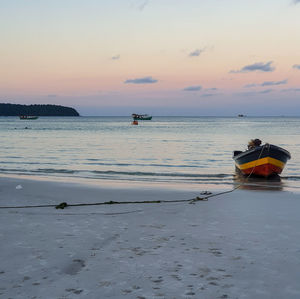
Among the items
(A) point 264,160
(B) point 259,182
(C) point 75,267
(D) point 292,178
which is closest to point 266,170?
(A) point 264,160

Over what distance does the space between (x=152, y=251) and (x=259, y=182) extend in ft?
38.8

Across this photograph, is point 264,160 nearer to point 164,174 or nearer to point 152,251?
Result: point 164,174

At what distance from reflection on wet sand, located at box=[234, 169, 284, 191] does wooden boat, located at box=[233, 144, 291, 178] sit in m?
0.28

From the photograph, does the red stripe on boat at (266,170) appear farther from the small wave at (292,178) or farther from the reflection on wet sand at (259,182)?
the small wave at (292,178)

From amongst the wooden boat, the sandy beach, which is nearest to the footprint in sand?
the sandy beach

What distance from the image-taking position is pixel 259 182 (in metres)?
16.9

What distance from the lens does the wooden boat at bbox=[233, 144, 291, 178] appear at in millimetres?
17500

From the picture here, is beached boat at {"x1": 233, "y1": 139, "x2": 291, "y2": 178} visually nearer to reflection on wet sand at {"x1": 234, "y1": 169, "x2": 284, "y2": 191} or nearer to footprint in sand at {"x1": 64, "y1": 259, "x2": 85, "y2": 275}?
reflection on wet sand at {"x1": 234, "y1": 169, "x2": 284, "y2": 191}

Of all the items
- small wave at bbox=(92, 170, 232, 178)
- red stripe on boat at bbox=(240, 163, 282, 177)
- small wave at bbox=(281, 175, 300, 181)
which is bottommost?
small wave at bbox=(92, 170, 232, 178)

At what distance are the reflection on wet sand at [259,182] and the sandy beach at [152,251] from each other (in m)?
4.32

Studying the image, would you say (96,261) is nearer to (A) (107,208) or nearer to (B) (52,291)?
(B) (52,291)

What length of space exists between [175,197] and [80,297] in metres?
7.61

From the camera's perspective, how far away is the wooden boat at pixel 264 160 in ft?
57.4

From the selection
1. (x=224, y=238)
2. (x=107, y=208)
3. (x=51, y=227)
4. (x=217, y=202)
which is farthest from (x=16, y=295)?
(x=217, y=202)
